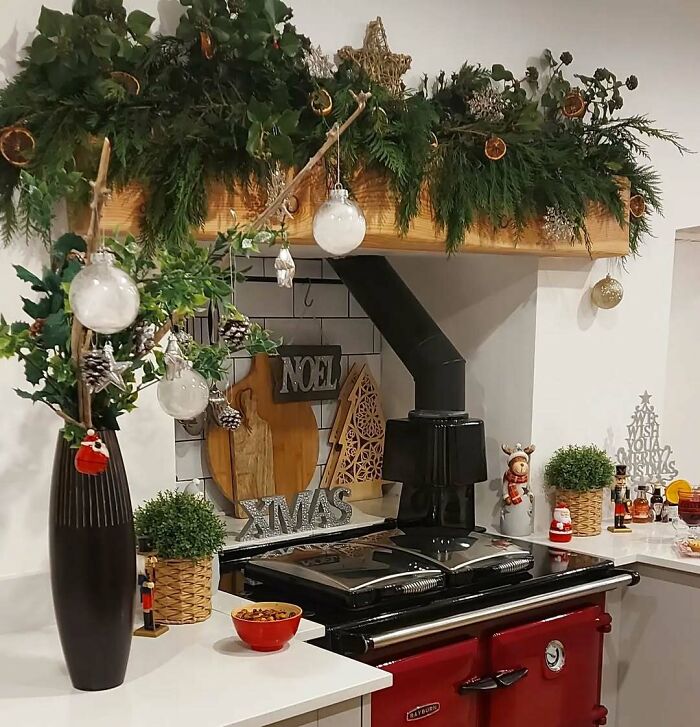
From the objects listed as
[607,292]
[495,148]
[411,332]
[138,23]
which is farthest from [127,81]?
[607,292]

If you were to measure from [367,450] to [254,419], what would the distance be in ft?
1.54

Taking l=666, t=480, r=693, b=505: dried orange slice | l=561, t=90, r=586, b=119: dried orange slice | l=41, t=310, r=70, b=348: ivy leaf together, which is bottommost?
l=666, t=480, r=693, b=505: dried orange slice

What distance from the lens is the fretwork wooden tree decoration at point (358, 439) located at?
9.86ft

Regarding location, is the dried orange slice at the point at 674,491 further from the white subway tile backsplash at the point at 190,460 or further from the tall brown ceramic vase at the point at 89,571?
the tall brown ceramic vase at the point at 89,571

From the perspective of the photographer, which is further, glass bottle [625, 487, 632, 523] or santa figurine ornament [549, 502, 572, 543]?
glass bottle [625, 487, 632, 523]

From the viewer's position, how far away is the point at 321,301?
3.02 meters

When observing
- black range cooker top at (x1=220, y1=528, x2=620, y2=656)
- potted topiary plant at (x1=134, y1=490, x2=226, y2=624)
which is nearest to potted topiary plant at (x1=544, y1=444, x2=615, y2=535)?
black range cooker top at (x1=220, y1=528, x2=620, y2=656)

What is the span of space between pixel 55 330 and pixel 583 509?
5.80 ft

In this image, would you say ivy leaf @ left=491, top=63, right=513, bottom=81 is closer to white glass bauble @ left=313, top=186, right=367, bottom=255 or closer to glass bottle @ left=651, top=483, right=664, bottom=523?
white glass bauble @ left=313, top=186, right=367, bottom=255

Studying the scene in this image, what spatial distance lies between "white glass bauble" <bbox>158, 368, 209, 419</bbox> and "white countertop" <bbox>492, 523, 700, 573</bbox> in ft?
4.73

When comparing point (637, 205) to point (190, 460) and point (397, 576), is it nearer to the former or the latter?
point (397, 576)

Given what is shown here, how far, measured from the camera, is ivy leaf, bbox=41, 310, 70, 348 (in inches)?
60.7

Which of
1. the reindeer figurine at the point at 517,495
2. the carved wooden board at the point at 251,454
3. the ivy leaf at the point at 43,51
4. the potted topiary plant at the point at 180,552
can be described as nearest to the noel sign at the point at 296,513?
the carved wooden board at the point at 251,454

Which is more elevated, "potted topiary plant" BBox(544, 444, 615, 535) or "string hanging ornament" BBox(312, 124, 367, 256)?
"string hanging ornament" BBox(312, 124, 367, 256)
